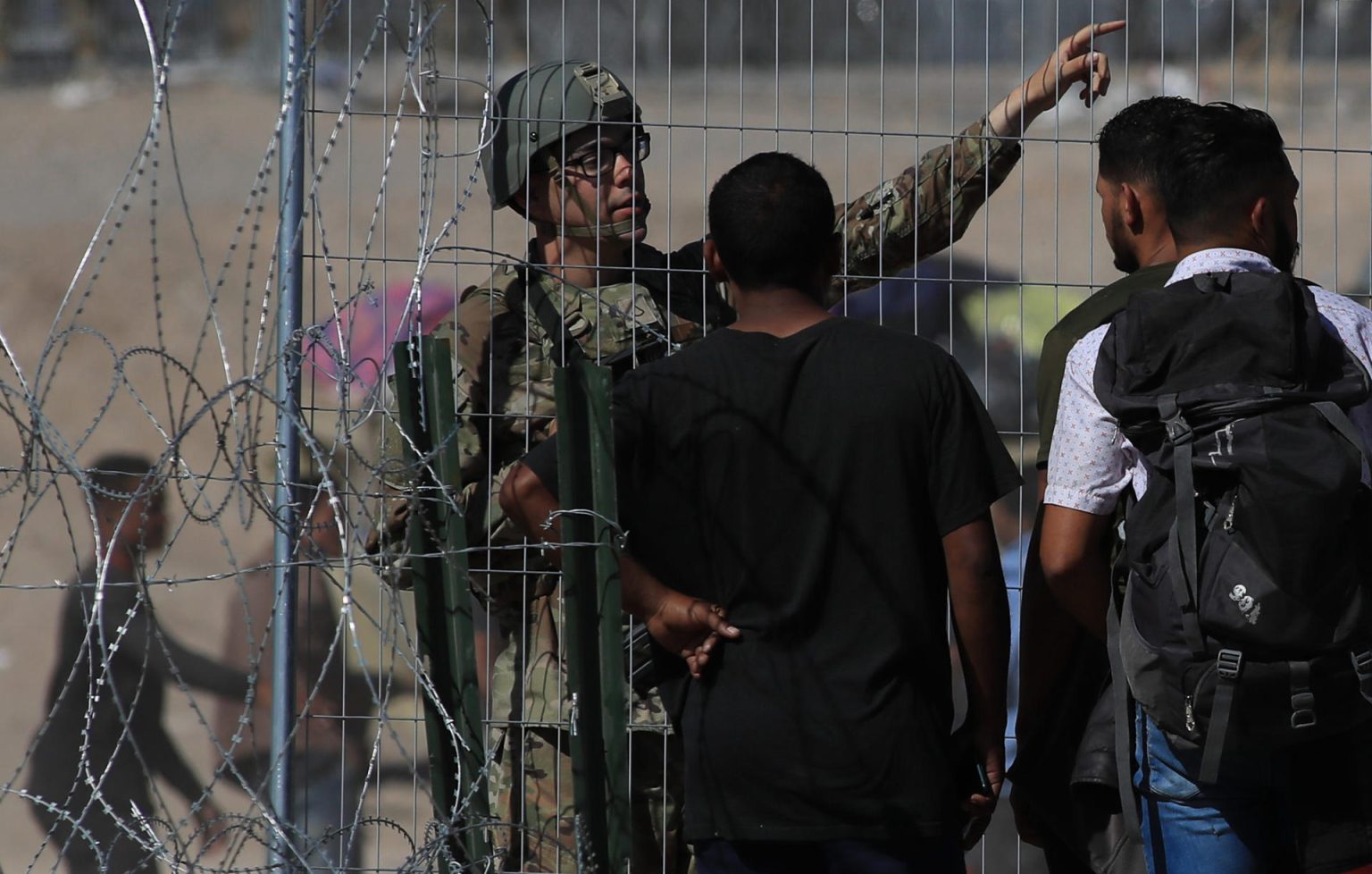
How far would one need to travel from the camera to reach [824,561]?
2.27 metres

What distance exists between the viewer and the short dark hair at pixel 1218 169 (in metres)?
2.37

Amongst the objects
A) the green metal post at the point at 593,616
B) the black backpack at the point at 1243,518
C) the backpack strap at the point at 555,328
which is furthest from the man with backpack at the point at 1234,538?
the backpack strap at the point at 555,328

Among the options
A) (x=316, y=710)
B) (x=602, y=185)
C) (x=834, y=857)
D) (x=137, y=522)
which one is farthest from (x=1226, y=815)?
(x=137, y=522)

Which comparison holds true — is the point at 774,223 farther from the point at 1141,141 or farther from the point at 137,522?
the point at 137,522

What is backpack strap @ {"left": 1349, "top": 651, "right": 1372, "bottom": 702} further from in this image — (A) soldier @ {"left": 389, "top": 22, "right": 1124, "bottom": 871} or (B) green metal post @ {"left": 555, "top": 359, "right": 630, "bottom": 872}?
(A) soldier @ {"left": 389, "top": 22, "right": 1124, "bottom": 871}

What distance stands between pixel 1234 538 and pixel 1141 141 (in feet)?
2.16

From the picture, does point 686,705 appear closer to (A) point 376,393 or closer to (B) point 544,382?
(A) point 376,393

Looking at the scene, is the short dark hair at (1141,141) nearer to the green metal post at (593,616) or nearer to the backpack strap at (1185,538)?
the backpack strap at (1185,538)

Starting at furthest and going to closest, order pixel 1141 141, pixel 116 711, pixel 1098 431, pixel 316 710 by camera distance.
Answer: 1. pixel 116 711
2. pixel 316 710
3. pixel 1141 141
4. pixel 1098 431

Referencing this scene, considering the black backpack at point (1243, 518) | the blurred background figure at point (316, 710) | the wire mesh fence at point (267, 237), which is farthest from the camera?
the wire mesh fence at point (267, 237)

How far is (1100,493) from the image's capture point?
7.59 feet

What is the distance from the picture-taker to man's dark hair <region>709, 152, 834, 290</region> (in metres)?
2.39

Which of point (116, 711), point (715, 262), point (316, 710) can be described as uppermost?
point (715, 262)

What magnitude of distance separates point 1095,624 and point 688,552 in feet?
1.93
